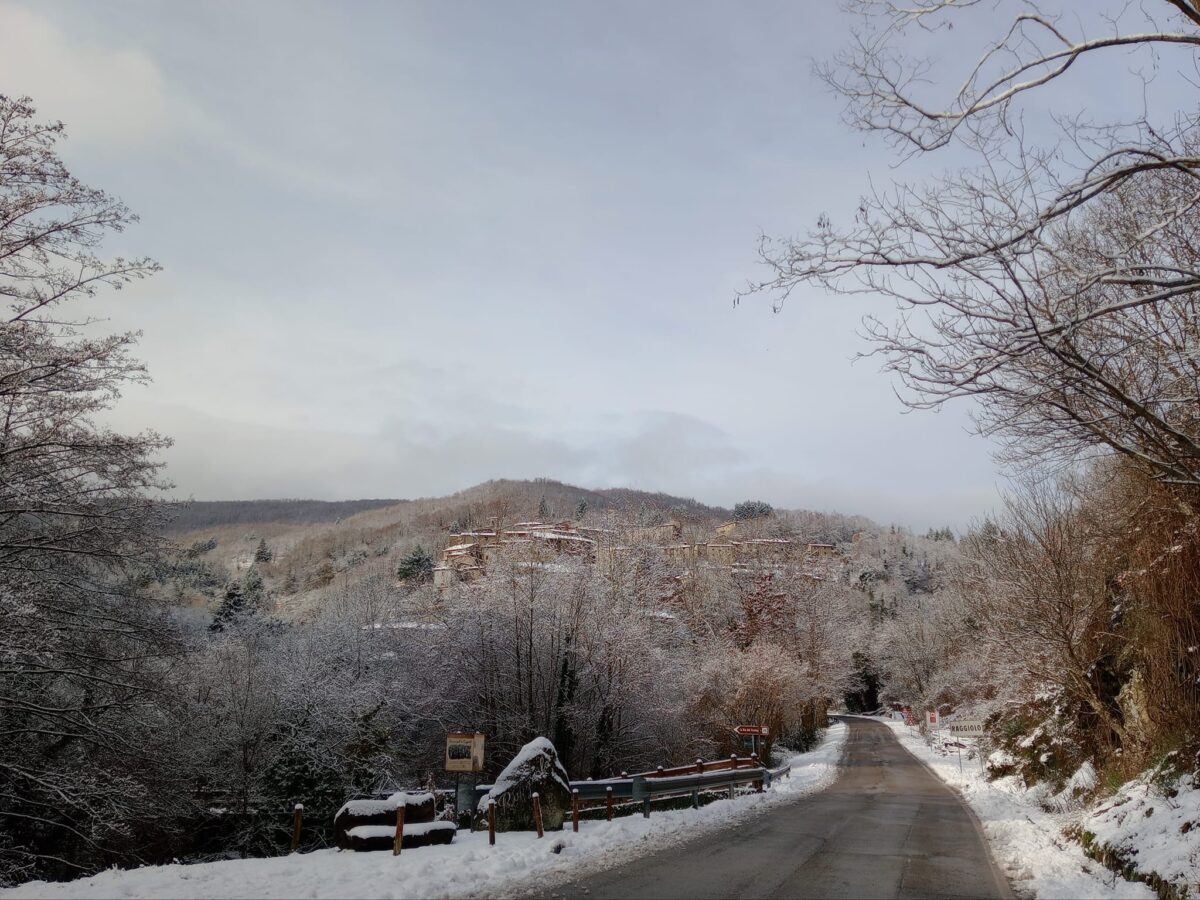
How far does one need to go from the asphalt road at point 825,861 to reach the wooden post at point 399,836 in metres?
2.88

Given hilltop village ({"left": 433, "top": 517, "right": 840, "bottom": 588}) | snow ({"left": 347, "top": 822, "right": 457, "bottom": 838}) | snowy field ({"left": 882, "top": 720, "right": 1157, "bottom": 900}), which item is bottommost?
snowy field ({"left": 882, "top": 720, "right": 1157, "bottom": 900})

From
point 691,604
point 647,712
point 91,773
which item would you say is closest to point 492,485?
point 691,604

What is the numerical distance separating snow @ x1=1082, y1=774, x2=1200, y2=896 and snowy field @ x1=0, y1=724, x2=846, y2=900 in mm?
6154

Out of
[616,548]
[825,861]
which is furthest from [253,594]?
[825,861]

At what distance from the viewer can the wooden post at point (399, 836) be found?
402 inches

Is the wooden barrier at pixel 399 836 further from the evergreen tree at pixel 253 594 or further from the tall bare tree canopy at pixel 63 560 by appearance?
the evergreen tree at pixel 253 594

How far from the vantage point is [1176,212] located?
5.66 meters

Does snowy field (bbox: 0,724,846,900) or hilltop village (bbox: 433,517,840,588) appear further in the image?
hilltop village (bbox: 433,517,840,588)

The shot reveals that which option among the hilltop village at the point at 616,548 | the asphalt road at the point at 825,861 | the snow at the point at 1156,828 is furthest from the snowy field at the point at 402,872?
the hilltop village at the point at 616,548

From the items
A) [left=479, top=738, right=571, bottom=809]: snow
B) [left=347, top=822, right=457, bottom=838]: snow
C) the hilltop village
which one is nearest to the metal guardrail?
[left=479, top=738, right=571, bottom=809]: snow

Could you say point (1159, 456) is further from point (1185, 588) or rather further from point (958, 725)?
point (958, 725)

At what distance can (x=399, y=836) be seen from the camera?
10320mm

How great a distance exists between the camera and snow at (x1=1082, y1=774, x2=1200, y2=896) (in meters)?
7.48

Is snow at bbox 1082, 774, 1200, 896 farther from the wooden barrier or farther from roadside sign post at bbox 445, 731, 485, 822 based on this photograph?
roadside sign post at bbox 445, 731, 485, 822
